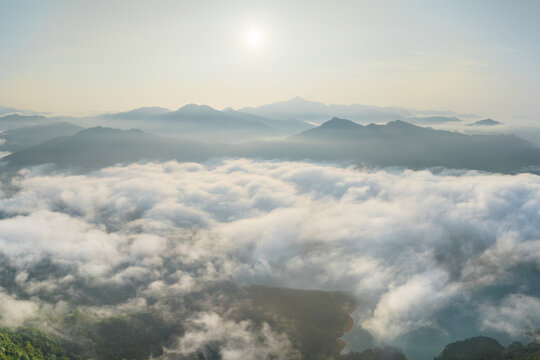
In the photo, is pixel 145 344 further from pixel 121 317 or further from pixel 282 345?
pixel 282 345

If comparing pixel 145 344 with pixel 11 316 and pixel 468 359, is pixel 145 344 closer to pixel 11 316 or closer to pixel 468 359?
pixel 11 316

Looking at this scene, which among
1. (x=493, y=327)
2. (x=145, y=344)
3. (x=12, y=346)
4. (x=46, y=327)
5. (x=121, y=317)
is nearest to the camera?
(x=12, y=346)

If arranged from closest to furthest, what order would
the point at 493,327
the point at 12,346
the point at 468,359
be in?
the point at 12,346 → the point at 468,359 → the point at 493,327

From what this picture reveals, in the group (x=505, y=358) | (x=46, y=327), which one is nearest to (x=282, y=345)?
(x=505, y=358)

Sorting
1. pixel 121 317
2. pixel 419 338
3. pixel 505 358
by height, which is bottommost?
pixel 419 338

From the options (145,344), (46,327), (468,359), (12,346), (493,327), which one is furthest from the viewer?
(493,327)

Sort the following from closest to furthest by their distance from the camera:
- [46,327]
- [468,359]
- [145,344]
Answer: [468,359] < [46,327] < [145,344]

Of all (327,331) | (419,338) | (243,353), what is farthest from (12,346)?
(419,338)

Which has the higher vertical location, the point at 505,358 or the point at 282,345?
the point at 505,358

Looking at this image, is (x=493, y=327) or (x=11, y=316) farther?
(x=493, y=327)
